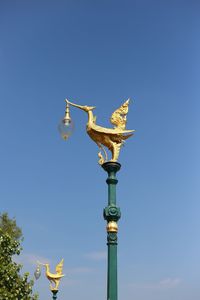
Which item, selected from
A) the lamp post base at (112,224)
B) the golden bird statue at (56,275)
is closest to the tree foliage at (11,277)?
the golden bird statue at (56,275)

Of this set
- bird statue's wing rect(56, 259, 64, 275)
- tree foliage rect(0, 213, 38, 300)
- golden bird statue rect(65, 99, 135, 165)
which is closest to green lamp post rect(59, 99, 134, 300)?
golden bird statue rect(65, 99, 135, 165)

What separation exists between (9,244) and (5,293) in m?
2.45

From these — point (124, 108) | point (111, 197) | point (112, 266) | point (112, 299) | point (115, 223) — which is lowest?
point (112, 299)

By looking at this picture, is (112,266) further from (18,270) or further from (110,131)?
(18,270)

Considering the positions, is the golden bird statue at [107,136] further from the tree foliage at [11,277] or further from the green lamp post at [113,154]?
the tree foliage at [11,277]

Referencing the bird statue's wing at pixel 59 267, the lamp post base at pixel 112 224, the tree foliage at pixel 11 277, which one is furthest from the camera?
the bird statue's wing at pixel 59 267

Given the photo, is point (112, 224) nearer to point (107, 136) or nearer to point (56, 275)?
point (107, 136)

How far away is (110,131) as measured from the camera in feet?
44.9

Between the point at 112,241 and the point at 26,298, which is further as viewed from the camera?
the point at 26,298

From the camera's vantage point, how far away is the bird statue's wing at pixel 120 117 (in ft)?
46.5

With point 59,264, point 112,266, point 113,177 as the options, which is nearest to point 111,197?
point 113,177

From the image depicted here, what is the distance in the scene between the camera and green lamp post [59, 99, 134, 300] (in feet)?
38.1

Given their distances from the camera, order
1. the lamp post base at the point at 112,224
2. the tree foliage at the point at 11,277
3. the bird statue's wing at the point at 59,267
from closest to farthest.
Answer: the lamp post base at the point at 112,224, the tree foliage at the point at 11,277, the bird statue's wing at the point at 59,267

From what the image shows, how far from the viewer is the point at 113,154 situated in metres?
13.4
